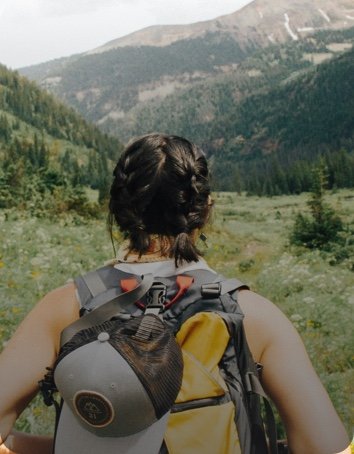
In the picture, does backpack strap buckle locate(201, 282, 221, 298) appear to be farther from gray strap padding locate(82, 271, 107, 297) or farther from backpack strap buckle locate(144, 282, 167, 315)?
gray strap padding locate(82, 271, 107, 297)

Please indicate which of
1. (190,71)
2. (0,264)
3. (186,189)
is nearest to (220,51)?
(190,71)

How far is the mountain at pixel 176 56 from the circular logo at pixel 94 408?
370cm

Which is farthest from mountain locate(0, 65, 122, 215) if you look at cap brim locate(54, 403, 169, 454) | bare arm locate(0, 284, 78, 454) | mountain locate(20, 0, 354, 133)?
cap brim locate(54, 403, 169, 454)

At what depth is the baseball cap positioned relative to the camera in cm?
133

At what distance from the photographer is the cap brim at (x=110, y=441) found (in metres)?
1.38

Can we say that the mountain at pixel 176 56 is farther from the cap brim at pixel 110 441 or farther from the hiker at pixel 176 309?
the cap brim at pixel 110 441

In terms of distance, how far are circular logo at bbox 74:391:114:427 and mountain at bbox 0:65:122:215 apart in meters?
3.81

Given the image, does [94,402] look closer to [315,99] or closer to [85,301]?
[85,301]

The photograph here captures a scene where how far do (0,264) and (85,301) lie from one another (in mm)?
3297

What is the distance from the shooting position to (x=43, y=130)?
17.4 ft

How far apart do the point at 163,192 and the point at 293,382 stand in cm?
56

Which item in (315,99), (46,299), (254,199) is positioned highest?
(46,299)

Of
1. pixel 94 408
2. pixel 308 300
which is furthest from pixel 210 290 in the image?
pixel 308 300

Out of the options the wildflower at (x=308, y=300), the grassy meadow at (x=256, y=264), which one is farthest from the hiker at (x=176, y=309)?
the wildflower at (x=308, y=300)
